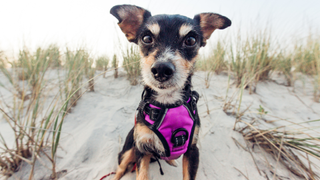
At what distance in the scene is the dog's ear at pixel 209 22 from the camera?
5.67 feet

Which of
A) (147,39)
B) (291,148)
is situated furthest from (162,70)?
(291,148)

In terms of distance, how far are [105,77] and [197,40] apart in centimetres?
366

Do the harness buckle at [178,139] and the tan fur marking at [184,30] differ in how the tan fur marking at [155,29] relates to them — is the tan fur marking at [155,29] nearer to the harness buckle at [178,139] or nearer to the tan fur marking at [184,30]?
the tan fur marking at [184,30]

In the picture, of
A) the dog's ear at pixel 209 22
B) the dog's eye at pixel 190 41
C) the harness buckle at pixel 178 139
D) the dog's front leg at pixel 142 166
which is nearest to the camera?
the harness buckle at pixel 178 139

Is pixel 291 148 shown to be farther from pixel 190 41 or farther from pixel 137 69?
pixel 137 69

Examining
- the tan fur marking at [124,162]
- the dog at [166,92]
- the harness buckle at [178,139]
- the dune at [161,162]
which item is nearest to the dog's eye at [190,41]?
the dog at [166,92]

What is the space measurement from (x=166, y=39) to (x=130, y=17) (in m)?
0.63

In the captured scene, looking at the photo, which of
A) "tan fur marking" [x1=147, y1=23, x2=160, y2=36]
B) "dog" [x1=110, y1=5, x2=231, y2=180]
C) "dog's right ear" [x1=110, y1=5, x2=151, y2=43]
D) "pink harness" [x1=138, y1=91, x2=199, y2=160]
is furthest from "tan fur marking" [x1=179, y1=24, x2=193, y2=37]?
"pink harness" [x1=138, y1=91, x2=199, y2=160]

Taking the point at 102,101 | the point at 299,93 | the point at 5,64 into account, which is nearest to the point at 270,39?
the point at 299,93

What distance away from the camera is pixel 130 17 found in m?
1.75

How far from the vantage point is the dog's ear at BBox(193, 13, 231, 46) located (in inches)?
68.0

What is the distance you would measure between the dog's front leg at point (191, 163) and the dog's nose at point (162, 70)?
844 mm

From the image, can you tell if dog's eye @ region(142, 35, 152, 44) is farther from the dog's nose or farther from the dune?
the dune

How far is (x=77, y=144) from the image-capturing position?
7.23ft
